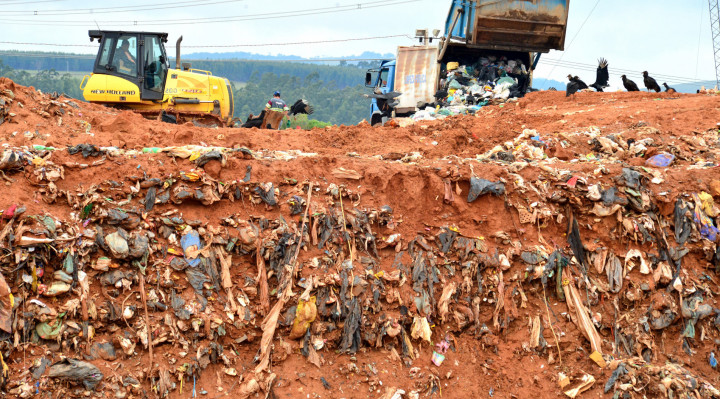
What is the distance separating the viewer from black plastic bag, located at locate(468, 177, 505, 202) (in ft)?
18.0

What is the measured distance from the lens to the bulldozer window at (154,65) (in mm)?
9672

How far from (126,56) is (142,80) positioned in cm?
48

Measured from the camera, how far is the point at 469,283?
5.23m

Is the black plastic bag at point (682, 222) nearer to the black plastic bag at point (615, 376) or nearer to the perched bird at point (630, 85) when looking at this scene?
the black plastic bag at point (615, 376)

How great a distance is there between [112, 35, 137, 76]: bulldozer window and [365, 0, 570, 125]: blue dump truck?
4.86m

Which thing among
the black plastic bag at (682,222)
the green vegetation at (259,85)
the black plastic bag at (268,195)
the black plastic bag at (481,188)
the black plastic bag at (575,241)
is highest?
the black plastic bag at (481,188)

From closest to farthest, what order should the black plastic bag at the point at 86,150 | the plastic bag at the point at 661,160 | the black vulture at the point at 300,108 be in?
1. the black plastic bag at the point at 86,150
2. the plastic bag at the point at 661,160
3. the black vulture at the point at 300,108

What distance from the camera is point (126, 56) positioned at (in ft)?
31.7

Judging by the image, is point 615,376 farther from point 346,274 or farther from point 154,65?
point 154,65

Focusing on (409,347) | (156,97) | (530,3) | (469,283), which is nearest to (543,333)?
(469,283)

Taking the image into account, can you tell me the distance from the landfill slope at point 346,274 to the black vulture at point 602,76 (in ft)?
19.4

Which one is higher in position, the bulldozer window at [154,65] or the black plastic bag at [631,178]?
the bulldozer window at [154,65]

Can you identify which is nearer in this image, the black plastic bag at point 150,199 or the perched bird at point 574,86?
the black plastic bag at point 150,199

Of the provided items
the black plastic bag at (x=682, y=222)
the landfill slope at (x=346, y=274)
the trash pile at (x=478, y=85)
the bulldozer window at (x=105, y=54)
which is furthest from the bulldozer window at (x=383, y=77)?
the black plastic bag at (x=682, y=222)
